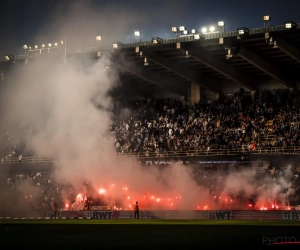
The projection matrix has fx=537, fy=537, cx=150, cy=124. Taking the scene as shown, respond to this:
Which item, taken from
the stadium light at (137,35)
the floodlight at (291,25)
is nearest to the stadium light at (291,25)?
the floodlight at (291,25)

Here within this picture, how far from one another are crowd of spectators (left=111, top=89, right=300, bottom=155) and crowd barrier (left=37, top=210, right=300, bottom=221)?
27.9ft

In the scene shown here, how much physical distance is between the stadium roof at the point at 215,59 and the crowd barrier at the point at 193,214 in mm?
13345

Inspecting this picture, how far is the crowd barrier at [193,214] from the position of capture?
31547 millimetres

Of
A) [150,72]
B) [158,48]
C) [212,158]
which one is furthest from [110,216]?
[150,72]

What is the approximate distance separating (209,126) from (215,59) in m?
6.07

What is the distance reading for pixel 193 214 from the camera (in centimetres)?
3459

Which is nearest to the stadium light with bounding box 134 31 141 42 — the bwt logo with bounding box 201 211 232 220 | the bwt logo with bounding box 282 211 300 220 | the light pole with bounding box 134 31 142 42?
the light pole with bounding box 134 31 142 42

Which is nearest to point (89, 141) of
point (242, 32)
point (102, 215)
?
point (102, 215)

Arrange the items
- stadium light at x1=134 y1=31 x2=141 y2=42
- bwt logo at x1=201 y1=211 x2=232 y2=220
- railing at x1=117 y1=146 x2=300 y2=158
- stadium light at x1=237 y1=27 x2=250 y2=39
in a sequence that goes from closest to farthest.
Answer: bwt logo at x1=201 y1=211 x2=232 y2=220
railing at x1=117 y1=146 x2=300 y2=158
stadium light at x1=237 y1=27 x2=250 y2=39
stadium light at x1=134 y1=31 x2=141 y2=42

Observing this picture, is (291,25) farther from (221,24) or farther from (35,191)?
(35,191)

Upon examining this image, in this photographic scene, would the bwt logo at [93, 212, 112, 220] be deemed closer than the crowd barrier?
No

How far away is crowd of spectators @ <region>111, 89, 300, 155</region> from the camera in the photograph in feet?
143

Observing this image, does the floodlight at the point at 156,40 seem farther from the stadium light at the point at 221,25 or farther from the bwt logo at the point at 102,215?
the bwt logo at the point at 102,215

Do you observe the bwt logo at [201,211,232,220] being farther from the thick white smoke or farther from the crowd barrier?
the thick white smoke
